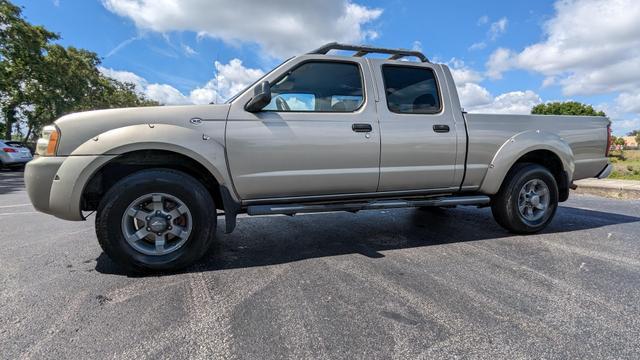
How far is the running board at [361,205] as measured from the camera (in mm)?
3232

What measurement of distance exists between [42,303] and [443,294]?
2.84 metres

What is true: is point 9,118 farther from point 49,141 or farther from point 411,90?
point 411,90

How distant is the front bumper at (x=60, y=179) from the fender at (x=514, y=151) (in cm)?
390

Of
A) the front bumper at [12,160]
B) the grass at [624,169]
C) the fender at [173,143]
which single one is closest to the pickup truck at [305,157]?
the fender at [173,143]

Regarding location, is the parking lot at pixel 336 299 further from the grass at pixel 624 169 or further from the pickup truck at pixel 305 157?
the grass at pixel 624 169

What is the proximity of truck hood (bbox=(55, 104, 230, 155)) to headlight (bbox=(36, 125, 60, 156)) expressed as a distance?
0.13ft

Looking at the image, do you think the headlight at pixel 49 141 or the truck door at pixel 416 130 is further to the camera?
the truck door at pixel 416 130

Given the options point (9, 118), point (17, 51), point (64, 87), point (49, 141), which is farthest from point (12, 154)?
point (49, 141)

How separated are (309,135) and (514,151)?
249 cm

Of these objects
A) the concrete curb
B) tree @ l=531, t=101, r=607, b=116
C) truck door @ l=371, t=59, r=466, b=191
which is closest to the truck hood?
truck door @ l=371, t=59, r=466, b=191

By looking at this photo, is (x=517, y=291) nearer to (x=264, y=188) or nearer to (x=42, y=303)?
(x=264, y=188)

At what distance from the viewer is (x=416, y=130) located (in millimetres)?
3717

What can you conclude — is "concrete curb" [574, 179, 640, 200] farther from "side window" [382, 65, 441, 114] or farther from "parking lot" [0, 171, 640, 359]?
"side window" [382, 65, 441, 114]

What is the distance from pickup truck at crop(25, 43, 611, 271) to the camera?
2889mm
